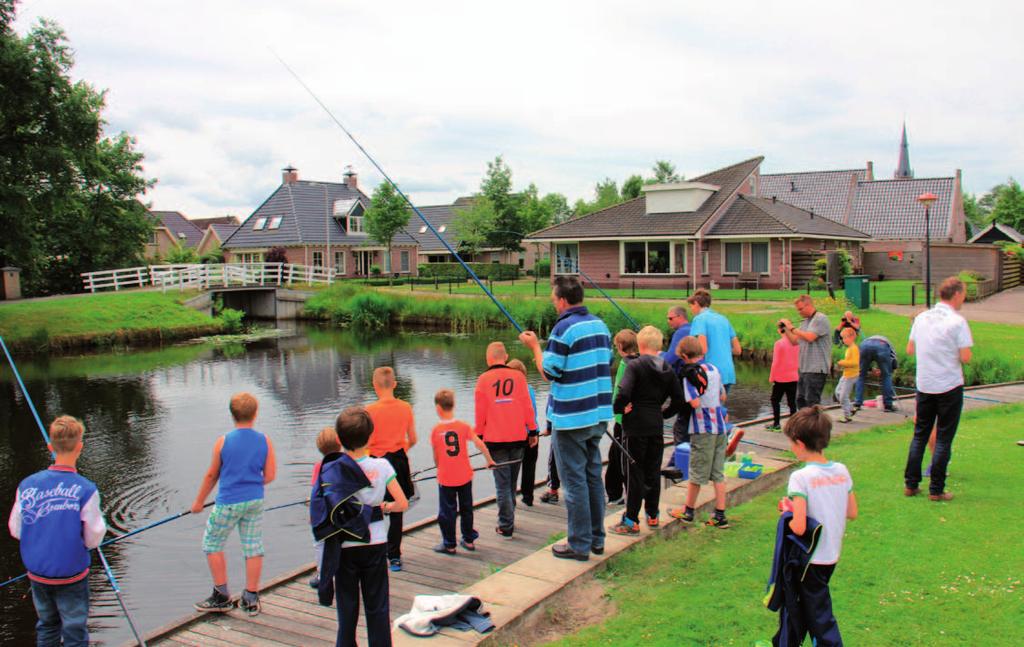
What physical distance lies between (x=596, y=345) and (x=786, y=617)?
2.24 meters

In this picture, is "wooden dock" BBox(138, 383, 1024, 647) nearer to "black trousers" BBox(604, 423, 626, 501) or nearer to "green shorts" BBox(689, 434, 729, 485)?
"black trousers" BBox(604, 423, 626, 501)

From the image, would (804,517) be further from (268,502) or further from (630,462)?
(268,502)

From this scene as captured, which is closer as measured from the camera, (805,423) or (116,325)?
(805,423)

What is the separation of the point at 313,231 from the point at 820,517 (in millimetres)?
52258

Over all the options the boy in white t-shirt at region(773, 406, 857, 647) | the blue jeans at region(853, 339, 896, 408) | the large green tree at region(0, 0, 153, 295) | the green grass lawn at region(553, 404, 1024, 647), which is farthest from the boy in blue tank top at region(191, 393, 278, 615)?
the large green tree at region(0, 0, 153, 295)

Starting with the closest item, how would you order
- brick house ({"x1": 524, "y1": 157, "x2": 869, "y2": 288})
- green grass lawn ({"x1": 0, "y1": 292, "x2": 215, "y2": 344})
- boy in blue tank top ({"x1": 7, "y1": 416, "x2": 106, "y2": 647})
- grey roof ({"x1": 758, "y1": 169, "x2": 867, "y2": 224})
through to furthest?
boy in blue tank top ({"x1": 7, "y1": 416, "x2": 106, "y2": 647}) < green grass lawn ({"x1": 0, "y1": 292, "x2": 215, "y2": 344}) < brick house ({"x1": 524, "y1": 157, "x2": 869, "y2": 288}) < grey roof ({"x1": 758, "y1": 169, "x2": 867, "y2": 224})

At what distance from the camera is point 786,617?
12.9ft

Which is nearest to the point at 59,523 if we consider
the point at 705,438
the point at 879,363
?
the point at 705,438

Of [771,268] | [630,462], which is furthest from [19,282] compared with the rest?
[630,462]

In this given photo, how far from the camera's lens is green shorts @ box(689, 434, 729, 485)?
6.55m

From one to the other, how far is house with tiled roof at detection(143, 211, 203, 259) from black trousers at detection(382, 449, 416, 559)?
67.9 metres

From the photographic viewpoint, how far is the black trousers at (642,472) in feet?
20.5

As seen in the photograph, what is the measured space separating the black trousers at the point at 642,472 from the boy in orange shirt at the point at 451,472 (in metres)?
1.21

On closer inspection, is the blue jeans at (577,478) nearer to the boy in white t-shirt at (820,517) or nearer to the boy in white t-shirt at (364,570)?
the boy in white t-shirt at (364,570)
